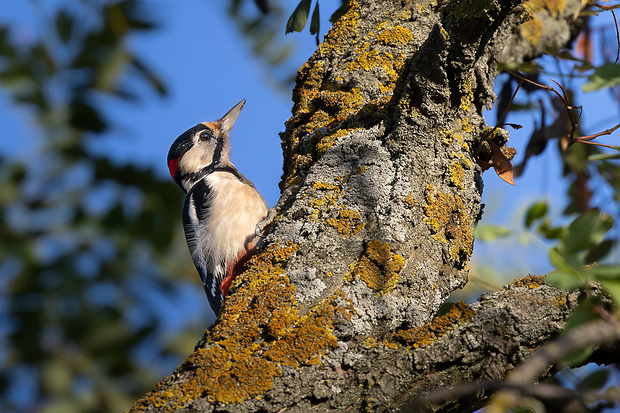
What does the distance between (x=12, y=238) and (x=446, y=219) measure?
1345 millimetres

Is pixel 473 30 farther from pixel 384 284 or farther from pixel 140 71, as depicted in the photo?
pixel 140 71

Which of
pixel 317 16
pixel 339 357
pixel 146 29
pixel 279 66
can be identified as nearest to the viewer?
pixel 339 357

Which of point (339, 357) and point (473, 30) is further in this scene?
point (473, 30)

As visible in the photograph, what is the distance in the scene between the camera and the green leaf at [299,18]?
221 cm

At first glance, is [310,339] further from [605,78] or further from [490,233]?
[605,78]

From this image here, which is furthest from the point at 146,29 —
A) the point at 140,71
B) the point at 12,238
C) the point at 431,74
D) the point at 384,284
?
the point at 384,284

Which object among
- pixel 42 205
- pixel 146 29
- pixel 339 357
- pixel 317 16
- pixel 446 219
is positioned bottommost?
pixel 339 357

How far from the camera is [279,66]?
3590 mm

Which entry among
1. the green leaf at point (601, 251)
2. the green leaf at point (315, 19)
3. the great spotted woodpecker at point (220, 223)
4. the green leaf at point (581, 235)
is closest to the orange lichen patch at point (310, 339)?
the green leaf at point (581, 235)

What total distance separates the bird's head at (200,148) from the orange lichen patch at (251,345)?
2872 mm

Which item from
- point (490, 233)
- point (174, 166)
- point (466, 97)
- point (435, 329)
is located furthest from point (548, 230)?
point (174, 166)

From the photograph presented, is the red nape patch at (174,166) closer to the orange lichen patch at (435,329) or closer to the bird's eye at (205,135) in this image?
the bird's eye at (205,135)

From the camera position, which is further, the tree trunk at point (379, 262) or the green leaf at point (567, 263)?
the tree trunk at point (379, 262)

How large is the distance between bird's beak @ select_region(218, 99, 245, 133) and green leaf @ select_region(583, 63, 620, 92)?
3.60 meters
